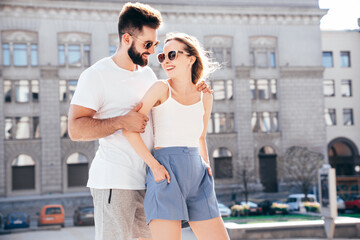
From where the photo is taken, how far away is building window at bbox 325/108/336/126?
4350cm

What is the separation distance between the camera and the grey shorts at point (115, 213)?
310cm

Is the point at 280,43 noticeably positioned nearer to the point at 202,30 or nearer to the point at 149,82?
the point at 202,30

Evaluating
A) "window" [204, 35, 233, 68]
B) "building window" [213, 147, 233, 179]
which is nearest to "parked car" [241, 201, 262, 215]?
"building window" [213, 147, 233, 179]

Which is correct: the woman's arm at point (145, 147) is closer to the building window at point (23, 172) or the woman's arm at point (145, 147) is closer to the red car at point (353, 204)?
the red car at point (353, 204)

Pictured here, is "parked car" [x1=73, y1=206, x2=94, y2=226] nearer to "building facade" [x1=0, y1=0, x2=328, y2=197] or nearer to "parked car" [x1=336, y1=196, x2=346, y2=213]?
"building facade" [x1=0, y1=0, x2=328, y2=197]

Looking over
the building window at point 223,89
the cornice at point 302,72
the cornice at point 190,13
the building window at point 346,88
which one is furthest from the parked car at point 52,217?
the building window at point 346,88

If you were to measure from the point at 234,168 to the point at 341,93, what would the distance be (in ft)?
45.3

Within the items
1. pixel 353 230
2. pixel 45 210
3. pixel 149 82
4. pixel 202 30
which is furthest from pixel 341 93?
pixel 149 82

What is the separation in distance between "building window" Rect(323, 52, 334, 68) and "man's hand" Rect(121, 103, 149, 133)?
43.4 metres

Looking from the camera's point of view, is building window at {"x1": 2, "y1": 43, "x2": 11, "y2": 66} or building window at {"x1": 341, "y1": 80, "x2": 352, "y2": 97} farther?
building window at {"x1": 341, "y1": 80, "x2": 352, "y2": 97}

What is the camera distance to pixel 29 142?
34750 millimetres

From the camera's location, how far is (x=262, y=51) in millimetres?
39969

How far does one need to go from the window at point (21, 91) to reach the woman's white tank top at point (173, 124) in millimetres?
33847

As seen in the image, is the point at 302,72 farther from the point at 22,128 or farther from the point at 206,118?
the point at 206,118
